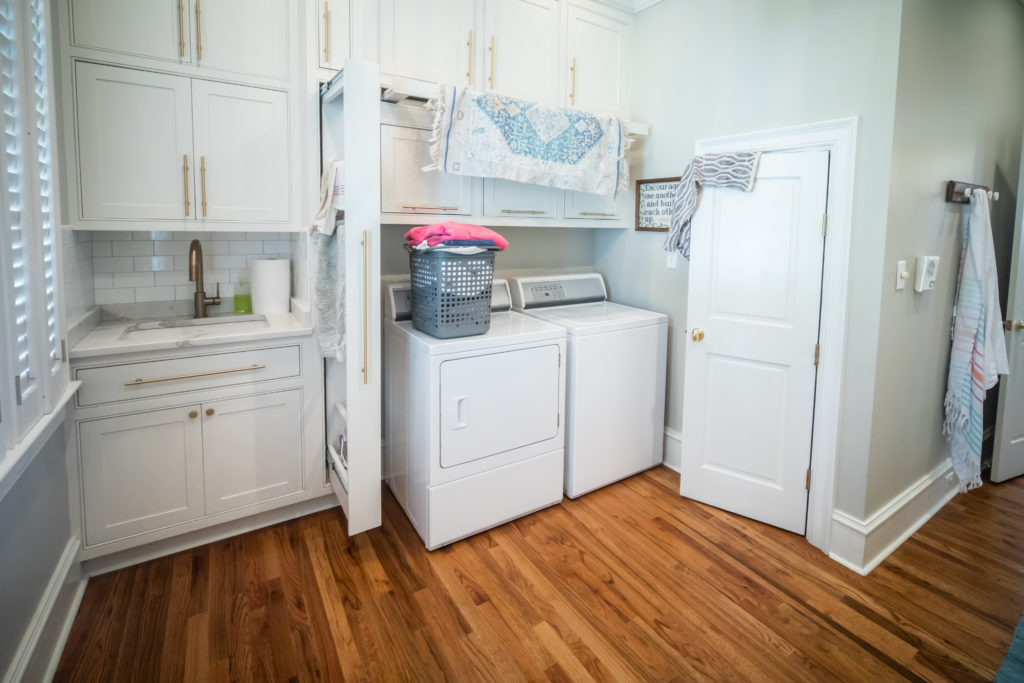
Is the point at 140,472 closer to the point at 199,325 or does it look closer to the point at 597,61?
the point at 199,325

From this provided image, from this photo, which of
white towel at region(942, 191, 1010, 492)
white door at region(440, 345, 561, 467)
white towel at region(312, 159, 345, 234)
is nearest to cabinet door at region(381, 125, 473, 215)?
white towel at region(312, 159, 345, 234)

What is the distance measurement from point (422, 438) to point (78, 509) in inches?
51.5

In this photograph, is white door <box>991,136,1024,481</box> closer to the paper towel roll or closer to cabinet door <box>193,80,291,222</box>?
cabinet door <box>193,80,291,222</box>

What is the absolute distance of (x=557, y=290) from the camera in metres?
3.36

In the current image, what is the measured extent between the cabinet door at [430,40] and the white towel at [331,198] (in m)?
0.55

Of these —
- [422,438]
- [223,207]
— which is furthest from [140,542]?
[223,207]

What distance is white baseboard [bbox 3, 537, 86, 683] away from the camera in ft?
5.14

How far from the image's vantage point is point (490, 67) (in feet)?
9.11

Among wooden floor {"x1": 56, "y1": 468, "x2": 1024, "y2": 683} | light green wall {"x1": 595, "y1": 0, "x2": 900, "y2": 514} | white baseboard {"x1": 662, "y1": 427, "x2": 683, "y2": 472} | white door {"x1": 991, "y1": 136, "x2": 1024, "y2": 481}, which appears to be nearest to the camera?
wooden floor {"x1": 56, "y1": 468, "x2": 1024, "y2": 683}

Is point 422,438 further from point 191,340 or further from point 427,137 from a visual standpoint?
point 427,137

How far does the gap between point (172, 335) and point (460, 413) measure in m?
1.24

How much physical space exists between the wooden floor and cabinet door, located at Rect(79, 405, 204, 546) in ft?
0.70

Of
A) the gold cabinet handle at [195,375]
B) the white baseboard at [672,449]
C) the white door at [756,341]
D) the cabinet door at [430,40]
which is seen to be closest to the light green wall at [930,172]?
the white door at [756,341]

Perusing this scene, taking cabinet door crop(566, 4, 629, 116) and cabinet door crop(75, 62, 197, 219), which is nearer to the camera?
cabinet door crop(75, 62, 197, 219)
